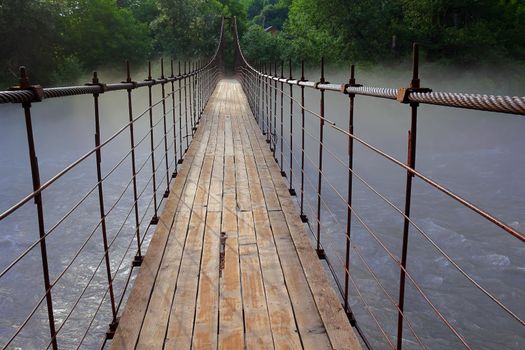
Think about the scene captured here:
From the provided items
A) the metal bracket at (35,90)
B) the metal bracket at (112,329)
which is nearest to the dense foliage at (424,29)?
the metal bracket at (112,329)

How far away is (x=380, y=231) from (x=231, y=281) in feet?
18.8

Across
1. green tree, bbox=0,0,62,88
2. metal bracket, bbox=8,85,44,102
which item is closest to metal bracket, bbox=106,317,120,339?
metal bracket, bbox=8,85,44,102

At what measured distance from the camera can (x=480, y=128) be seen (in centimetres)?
1636

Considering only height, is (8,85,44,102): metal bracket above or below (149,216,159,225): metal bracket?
above

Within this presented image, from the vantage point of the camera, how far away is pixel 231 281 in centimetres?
213

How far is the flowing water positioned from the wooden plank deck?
22cm

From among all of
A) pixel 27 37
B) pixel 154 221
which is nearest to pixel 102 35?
pixel 27 37

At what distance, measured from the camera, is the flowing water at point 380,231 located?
5359 millimetres

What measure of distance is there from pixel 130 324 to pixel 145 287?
0.96ft

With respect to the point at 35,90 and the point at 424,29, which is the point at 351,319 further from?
the point at 424,29

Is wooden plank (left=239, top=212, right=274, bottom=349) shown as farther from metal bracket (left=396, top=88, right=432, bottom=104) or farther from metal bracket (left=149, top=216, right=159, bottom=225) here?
metal bracket (left=396, top=88, right=432, bottom=104)

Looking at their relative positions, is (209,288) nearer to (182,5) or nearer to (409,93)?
(409,93)

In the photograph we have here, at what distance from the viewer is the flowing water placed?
211 inches

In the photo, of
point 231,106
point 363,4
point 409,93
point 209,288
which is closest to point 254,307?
point 209,288
